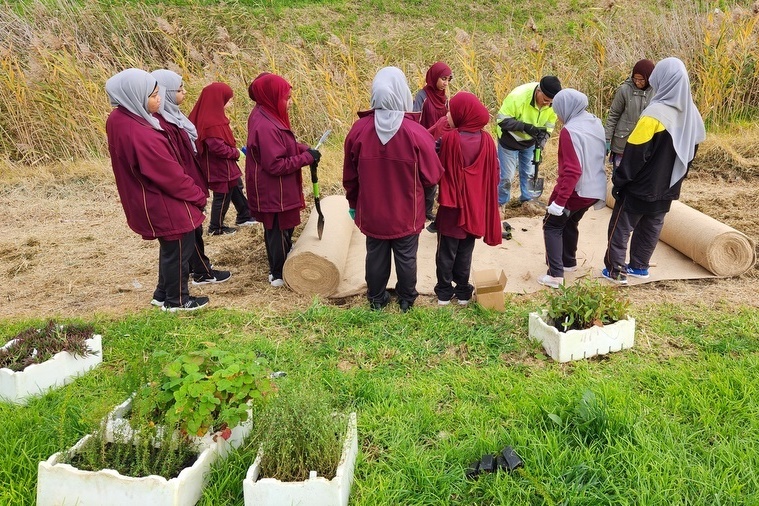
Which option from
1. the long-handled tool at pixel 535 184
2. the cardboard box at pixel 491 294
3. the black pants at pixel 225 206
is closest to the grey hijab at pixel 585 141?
the cardboard box at pixel 491 294

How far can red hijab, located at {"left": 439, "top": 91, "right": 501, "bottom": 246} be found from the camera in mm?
4520

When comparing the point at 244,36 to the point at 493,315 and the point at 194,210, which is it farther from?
the point at 493,315

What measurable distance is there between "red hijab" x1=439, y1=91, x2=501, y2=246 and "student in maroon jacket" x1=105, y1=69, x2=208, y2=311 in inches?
73.2

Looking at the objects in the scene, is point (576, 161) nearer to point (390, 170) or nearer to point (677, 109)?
point (677, 109)

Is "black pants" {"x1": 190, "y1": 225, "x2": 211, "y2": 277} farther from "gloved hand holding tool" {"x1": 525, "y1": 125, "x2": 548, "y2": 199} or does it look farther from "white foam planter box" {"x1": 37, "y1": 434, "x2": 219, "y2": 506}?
"gloved hand holding tool" {"x1": 525, "y1": 125, "x2": 548, "y2": 199}

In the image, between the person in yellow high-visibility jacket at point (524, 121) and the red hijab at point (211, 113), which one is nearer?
the red hijab at point (211, 113)

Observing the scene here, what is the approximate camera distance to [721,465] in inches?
111

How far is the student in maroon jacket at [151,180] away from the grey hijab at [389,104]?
4.77ft

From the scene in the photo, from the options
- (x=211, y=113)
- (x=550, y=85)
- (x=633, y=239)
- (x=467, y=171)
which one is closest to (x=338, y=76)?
(x=211, y=113)

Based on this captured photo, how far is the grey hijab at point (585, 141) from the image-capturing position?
190 inches

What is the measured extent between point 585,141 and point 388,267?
6.00 ft

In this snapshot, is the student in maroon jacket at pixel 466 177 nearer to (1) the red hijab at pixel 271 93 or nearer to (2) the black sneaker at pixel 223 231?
(1) the red hijab at pixel 271 93

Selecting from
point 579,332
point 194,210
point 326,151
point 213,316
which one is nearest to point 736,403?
point 579,332

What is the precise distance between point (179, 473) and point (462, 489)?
1264 mm
